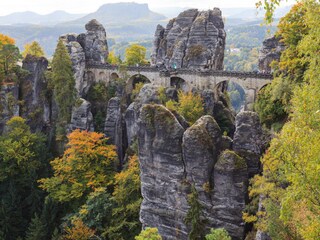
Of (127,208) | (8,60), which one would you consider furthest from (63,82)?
(127,208)

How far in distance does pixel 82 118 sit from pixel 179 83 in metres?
13.4

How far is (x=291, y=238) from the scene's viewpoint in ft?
57.5

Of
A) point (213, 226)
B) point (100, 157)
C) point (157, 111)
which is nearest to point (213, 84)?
point (100, 157)

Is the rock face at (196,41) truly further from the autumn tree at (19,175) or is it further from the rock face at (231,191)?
the rock face at (231,191)

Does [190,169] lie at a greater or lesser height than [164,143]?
lesser

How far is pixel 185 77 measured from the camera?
153 feet

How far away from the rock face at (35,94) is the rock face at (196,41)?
54.4 feet

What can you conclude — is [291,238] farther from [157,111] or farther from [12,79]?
[12,79]

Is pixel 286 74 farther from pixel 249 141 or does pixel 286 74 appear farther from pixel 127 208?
pixel 127 208

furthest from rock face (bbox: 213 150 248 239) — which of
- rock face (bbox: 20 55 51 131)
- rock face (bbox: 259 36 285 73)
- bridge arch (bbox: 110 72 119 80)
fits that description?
rock face (bbox: 20 55 51 131)

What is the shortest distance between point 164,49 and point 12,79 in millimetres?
21586

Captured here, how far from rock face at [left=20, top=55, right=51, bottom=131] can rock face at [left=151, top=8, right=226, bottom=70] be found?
16567 mm

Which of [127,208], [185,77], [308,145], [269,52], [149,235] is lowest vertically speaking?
[127,208]

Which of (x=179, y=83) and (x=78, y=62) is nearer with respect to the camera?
(x=179, y=83)
